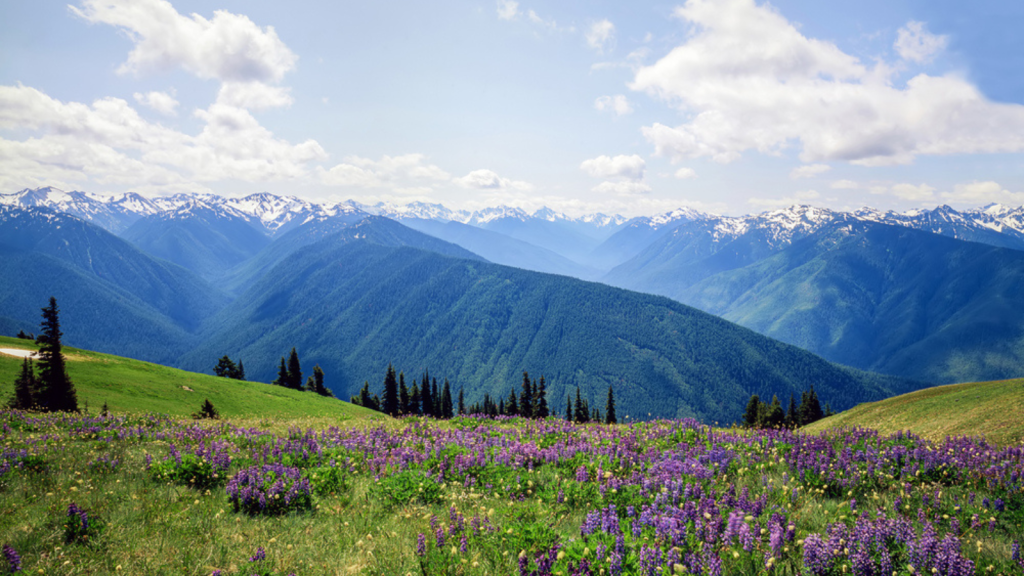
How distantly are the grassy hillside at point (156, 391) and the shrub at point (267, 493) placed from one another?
3130 cm

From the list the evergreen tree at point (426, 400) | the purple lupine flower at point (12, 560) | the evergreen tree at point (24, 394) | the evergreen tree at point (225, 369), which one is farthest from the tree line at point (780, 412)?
the evergreen tree at point (225, 369)

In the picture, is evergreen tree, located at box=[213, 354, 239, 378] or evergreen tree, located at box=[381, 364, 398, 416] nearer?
evergreen tree, located at box=[213, 354, 239, 378]

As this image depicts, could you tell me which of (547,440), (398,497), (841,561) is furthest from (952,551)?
(547,440)

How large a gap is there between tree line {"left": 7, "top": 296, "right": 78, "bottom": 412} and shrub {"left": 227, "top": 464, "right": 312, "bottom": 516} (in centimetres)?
2782

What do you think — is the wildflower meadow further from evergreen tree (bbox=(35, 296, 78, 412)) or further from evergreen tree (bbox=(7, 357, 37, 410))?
evergreen tree (bbox=(35, 296, 78, 412))

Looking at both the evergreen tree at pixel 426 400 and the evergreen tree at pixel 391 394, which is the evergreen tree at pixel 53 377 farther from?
the evergreen tree at pixel 426 400

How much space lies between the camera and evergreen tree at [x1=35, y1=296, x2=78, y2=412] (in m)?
28.6

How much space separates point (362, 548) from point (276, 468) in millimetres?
3667

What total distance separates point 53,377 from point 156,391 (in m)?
12.9

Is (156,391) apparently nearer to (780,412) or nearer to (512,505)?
(512,505)

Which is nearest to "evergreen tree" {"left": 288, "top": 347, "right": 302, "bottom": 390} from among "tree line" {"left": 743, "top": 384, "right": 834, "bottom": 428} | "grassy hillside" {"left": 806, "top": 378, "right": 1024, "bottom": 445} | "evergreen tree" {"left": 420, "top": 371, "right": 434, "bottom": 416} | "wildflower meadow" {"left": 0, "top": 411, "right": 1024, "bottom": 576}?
"evergreen tree" {"left": 420, "top": 371, "right": 434, "bottom": 416}

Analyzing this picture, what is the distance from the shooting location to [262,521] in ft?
24.2

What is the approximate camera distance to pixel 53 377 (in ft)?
102

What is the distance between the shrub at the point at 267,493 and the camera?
785 cm
